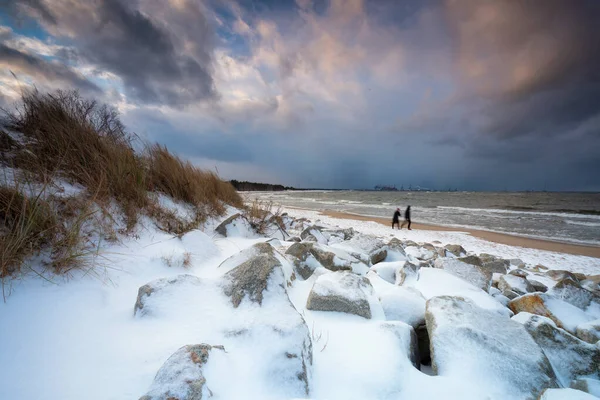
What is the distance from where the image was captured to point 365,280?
255 cm

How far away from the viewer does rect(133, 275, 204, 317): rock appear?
1.66 metres

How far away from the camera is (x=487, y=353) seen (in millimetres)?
1639

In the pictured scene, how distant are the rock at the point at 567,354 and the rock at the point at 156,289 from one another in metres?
2.88

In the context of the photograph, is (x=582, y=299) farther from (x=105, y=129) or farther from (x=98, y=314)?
(x=105, y=129)

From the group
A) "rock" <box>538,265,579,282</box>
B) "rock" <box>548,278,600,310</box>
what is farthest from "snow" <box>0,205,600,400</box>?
"rock" <box>538,265,579,282</box>

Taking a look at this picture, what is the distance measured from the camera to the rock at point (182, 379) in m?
1.00

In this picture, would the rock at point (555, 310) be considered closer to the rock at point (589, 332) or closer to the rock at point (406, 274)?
the rock at point (589, 332)

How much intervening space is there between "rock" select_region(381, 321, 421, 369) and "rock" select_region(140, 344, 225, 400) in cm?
133

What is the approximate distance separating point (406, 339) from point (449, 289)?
4.24ft

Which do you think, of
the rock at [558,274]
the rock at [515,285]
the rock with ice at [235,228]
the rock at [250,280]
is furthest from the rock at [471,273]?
the rock at [558,274]

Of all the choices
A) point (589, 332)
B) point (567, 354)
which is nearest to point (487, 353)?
point (567, 354)

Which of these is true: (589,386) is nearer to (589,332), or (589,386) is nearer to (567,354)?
(567,354)

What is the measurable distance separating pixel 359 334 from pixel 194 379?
3.96 feet

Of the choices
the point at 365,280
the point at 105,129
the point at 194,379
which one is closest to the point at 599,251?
the point at 365,280
